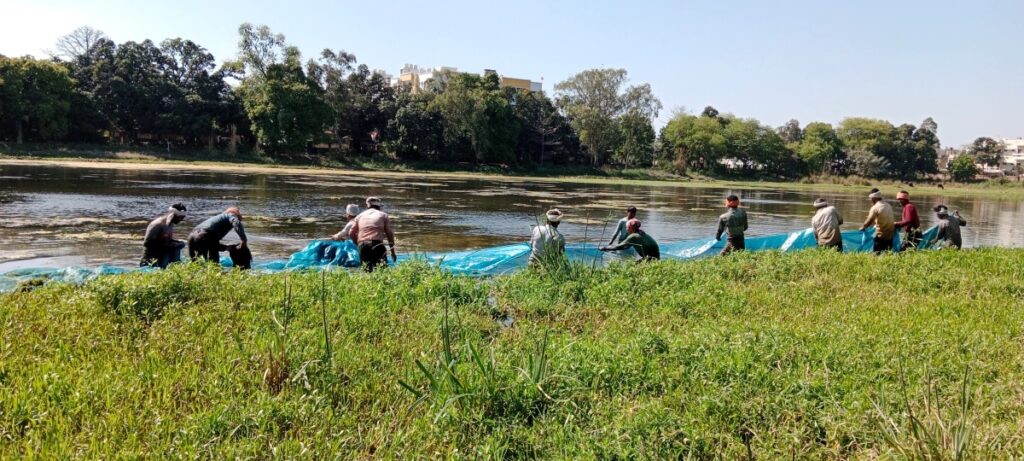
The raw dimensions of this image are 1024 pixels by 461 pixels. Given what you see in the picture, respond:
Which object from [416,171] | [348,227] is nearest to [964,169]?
[416,171]

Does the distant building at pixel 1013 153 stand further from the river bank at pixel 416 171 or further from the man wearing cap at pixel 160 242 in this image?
the man wearing cap at pixel 160 242

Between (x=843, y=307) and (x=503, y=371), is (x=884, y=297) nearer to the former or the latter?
(x=843, y=307)

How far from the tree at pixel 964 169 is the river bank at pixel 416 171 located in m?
3.28

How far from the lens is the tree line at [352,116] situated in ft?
182

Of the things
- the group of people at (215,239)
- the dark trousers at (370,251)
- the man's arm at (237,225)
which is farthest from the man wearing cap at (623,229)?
the man's arm at (237,225)

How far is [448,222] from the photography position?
64.4 feet

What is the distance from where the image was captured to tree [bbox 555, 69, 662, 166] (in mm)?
72000

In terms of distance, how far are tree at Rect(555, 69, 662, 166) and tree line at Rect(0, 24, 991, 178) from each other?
0.14m

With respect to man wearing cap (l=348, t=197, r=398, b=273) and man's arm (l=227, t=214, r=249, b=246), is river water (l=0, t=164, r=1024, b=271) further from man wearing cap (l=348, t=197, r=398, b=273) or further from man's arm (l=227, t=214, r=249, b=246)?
man's arm (l=227, t=214, r=249, b=246)

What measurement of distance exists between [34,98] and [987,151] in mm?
123480

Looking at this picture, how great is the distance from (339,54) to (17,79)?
26533mm

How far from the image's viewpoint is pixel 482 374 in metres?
4.43

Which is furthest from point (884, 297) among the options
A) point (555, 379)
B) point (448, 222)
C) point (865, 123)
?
point (865, 123)

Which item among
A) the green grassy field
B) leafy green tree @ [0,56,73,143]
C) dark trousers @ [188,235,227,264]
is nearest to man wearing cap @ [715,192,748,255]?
the green grassy field
